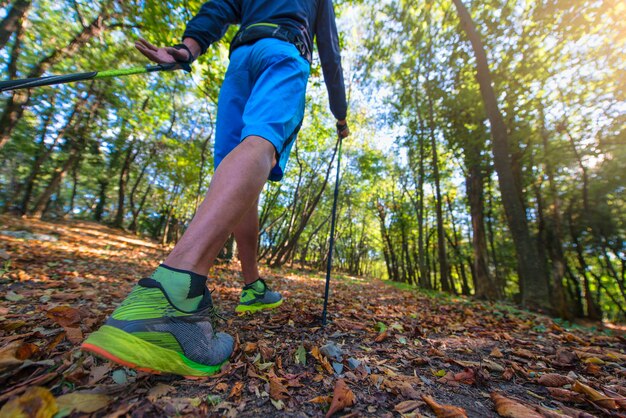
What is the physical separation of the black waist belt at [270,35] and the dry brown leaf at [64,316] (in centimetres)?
201

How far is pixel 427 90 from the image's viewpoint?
10.6 metres

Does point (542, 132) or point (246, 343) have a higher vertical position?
point (542, 132)

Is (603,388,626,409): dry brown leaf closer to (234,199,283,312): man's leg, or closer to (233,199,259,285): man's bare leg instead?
(234,199,283,312): man's leg

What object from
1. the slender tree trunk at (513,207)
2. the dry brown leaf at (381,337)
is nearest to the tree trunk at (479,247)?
the slender tree trunk at (513,207)

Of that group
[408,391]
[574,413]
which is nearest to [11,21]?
[408,391]

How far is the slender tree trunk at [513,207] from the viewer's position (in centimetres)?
539

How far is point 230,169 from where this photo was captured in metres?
1.20

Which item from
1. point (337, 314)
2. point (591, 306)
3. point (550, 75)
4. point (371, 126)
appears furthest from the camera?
point (371, 126)

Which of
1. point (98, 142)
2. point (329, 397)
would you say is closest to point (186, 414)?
point (329, 397)

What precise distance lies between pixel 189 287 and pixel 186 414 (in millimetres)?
423

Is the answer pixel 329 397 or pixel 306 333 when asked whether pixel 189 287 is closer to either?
pixel 329 397

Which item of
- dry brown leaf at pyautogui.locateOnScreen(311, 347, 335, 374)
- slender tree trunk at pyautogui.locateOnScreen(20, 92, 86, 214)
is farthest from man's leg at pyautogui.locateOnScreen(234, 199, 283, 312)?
slender tree trunk at pyautogui.locateOnScreen(20, 92, 86, 214)

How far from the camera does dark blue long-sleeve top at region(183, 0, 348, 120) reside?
1705mm

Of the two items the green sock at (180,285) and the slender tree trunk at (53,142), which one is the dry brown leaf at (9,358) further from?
the slender tree trunk at (53,142)
